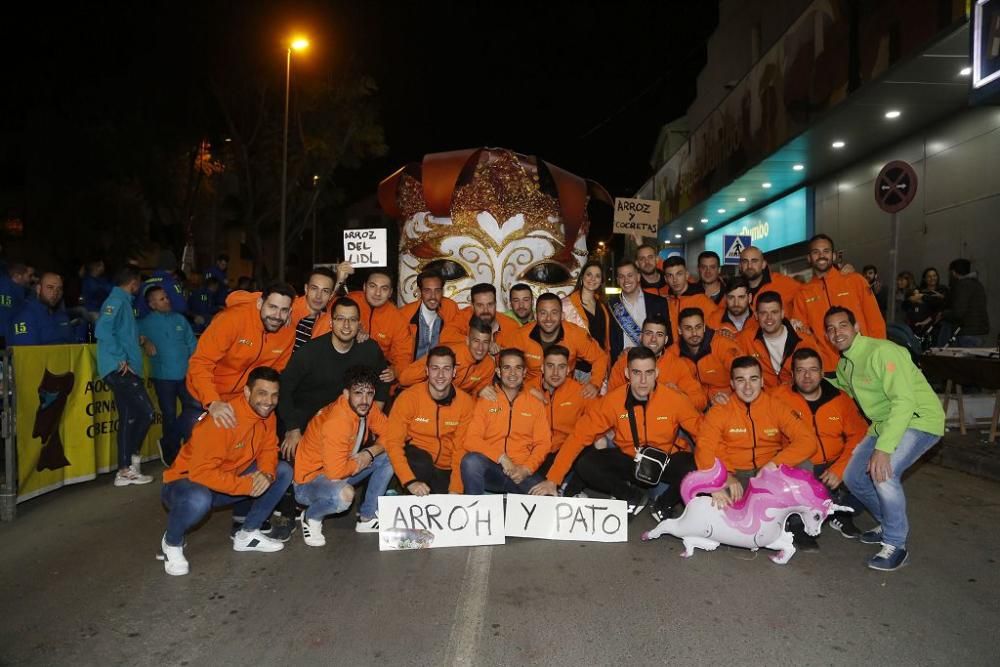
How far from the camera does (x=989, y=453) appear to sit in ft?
23.4

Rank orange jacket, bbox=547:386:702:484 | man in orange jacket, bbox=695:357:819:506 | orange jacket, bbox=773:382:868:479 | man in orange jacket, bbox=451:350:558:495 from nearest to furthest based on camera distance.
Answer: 1. man in orange jacket, bbox=695:357:819:506
2. orange jacket, bbox=773:382:868:479
3. man in orange jacket, bbox=451:350:558:495
4. orange jacket, bbox=547:386:702:484

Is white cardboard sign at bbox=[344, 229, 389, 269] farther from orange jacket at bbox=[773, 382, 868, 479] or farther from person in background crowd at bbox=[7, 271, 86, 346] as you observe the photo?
orange jacket at bbox=[773, 382, 868, 479]

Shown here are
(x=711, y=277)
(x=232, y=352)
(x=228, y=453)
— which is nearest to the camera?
(x=228, y=453)

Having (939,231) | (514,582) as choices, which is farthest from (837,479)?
(939,231)

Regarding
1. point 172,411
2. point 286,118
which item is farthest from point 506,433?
point 286,118

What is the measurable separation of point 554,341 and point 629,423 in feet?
4.01

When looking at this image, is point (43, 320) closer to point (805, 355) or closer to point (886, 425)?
point (805, 355)

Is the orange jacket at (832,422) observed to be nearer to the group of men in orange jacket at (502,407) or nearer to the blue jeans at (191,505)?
the group of men in orange jacket at (502,407)

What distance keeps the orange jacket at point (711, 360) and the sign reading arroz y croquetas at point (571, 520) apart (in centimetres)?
178

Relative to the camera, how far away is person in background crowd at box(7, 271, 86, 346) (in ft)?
22.6

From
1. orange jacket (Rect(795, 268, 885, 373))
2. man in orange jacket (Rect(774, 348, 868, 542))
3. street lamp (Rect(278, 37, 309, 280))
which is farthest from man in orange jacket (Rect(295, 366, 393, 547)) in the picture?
street lamp (Rect(278, 37, 309, 280))

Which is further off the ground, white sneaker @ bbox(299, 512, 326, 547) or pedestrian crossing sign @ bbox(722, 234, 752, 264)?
pedestrian crossing sign @ bbox(722, 234, 752, 264)

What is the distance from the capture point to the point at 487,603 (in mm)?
3912

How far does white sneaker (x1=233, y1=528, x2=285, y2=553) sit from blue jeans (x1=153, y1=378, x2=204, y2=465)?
1.88 meters
